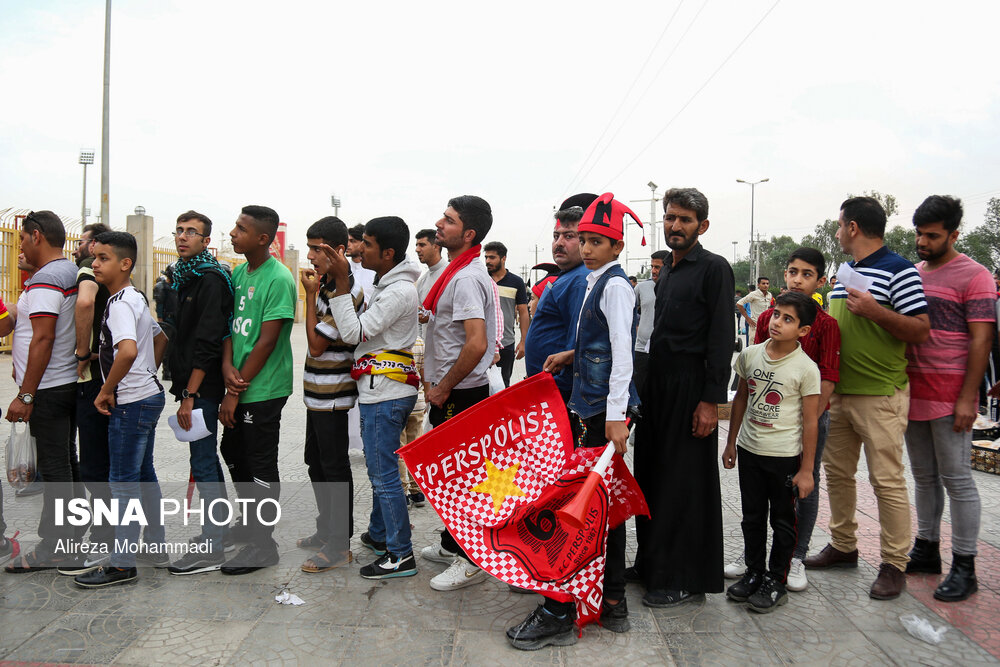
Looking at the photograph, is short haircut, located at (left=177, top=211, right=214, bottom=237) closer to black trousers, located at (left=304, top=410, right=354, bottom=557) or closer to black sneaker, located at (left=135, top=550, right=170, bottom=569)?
black trousers, located at (left=304, top=410, right=354, bottom=557)

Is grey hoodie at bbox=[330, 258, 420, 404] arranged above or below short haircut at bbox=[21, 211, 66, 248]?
below

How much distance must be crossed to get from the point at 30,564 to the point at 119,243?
1.82 metres

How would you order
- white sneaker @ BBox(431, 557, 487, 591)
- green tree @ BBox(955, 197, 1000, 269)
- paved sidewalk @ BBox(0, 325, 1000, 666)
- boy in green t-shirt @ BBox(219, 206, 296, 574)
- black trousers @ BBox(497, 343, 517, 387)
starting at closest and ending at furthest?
paved sidewalk @ BBox(0, 325, 1000, 666) < white sneaker @ BBox(431, 557, 487, 591) < boy in green t-shirt @ BBox(219, 206, 296, 574) < black trousers @ BBox(497, 343, 517, 387) < green tree @ BBox(955, 197, 1000, 269)

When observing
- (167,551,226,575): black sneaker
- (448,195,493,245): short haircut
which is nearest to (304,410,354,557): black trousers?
(167,551,226,575): black sneaker

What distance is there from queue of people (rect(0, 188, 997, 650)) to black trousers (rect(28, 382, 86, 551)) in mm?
12

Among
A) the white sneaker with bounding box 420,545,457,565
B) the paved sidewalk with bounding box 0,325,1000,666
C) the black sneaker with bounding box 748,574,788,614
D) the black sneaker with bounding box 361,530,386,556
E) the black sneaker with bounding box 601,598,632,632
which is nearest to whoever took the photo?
the paved sidewalk with bounding box 0,325,1000,666

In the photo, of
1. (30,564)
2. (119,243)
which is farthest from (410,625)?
(119,243)

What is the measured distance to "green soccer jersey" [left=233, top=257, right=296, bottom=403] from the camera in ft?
12.2

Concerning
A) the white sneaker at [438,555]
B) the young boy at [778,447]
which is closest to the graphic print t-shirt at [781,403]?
the young boy at [778,447]

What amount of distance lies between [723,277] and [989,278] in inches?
59.0

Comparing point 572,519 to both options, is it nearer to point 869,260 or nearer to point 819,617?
point 819,617

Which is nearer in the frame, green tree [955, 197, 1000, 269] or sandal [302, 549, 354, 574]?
sandal [302, 549, 354, 574]

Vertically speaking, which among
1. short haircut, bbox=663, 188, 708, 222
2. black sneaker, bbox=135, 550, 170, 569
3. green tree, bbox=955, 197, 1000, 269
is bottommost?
black sneaker, bbox=135, 550, 170, 569

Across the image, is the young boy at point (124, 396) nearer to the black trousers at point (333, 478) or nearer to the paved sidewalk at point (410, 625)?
the paved sidewalk at point (410, 625)
